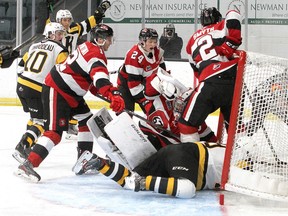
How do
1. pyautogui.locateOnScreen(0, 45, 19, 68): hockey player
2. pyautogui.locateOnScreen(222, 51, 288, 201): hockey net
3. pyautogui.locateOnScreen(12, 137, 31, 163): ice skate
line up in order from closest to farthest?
pyautogui.locateOnScreen(222, 51, 288, 201): hockey net, pyautogui.locateOnScreen(12, 137, 31, 163): ice skate, pyautogui.locateOnScreen(0, 45, 19, 68): hockey player

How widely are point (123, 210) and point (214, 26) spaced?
136cm

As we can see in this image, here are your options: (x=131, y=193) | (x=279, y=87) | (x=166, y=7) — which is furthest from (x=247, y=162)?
(x=166, y=7)

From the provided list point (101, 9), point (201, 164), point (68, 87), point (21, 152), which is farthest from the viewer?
point (101, 9)

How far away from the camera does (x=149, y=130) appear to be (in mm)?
3736

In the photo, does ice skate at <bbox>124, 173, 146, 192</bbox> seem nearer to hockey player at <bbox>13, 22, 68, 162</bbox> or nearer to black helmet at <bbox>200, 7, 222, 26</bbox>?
black helmet at <bbox>200, 7, 222, 26</bbox>

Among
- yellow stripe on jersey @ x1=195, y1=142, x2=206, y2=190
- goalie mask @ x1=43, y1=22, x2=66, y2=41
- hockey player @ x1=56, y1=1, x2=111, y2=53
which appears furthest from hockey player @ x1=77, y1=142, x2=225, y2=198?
hockey player @ x1=56, y1=1, x2=111, y2=53

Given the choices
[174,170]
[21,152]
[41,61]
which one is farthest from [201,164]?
[41,61]

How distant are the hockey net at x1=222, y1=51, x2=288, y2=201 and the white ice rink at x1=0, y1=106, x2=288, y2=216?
0.13 metres

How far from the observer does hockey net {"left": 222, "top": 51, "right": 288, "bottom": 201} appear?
3.00 metres

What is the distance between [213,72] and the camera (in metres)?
3.58

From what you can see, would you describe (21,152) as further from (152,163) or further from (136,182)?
(136,182)

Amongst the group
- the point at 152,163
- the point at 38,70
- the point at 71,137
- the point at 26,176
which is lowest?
the point at 71,137

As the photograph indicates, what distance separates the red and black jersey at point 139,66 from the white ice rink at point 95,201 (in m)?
0.94

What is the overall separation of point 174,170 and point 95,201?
15.5 inches
